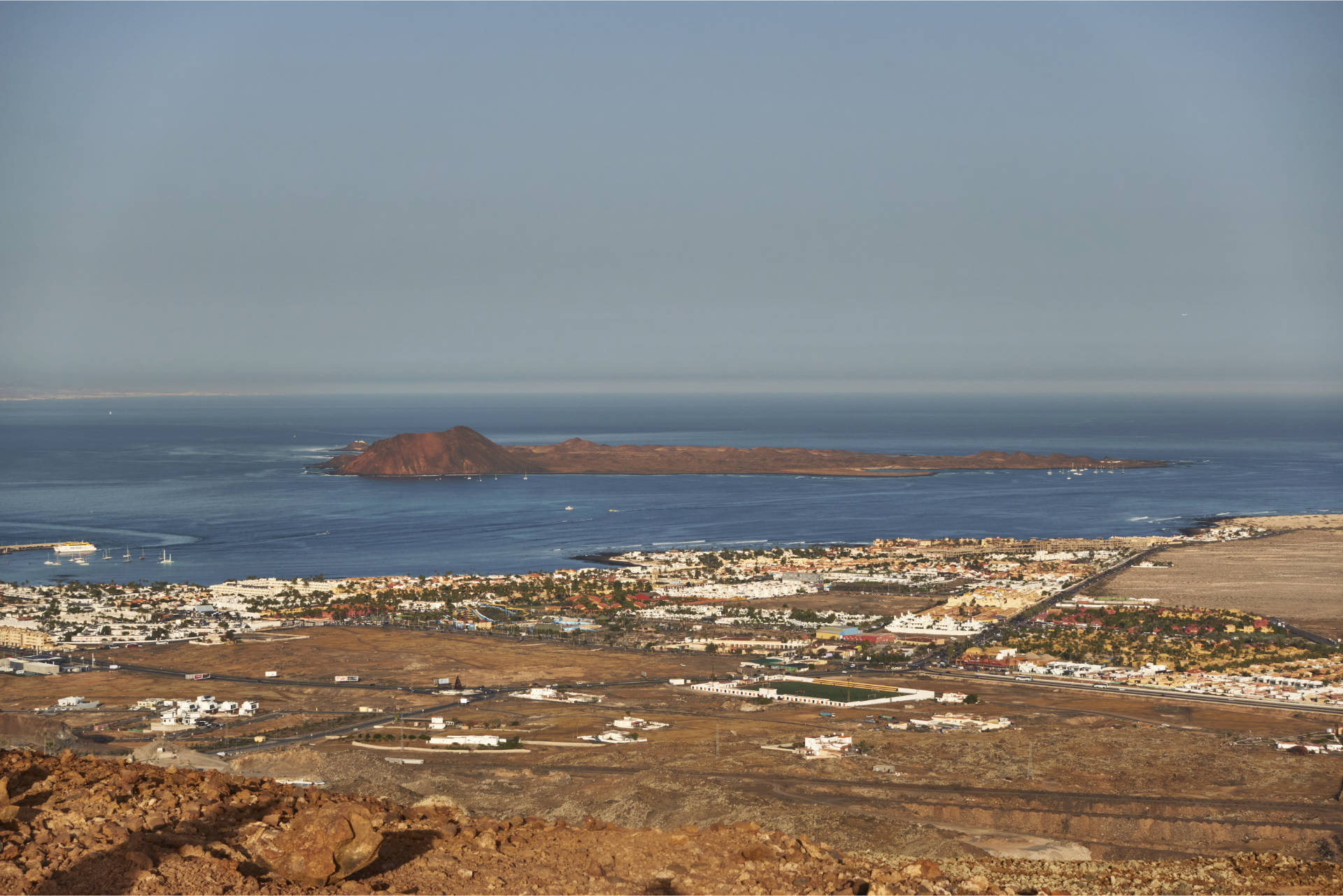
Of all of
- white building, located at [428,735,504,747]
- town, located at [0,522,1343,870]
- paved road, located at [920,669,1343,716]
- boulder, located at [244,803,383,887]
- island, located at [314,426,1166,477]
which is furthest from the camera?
island, located at [314,426,1166,477]

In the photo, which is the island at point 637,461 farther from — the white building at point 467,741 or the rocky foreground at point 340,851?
the rocky foreground at point 340,851

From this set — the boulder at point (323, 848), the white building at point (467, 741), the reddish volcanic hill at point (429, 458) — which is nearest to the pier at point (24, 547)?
the white building at point (467, 741)

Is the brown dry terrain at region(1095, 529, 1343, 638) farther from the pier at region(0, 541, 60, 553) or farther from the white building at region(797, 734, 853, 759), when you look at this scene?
the pier at region(0, 541, 60, 553)

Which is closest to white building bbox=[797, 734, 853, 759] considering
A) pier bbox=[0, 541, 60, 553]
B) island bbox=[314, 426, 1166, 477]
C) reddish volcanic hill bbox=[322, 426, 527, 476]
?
pier bbox=[0, 541, 60, 553]

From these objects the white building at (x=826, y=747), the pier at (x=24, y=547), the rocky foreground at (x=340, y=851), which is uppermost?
the rocky foreground at (x=340, y=851)

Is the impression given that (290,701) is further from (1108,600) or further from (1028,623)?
(1108,600)
